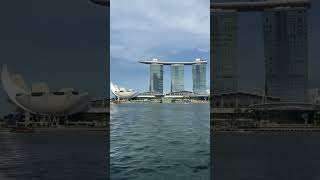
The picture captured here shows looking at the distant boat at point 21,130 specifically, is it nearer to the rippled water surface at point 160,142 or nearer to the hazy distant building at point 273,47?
the rippled water surface at point 160,142

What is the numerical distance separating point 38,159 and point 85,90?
404 centimetres

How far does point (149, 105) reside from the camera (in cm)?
1866

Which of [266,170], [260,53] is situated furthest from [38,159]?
[260,53]

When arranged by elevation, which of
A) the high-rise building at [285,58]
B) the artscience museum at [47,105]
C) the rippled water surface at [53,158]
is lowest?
the rippled water surface at [53,158]

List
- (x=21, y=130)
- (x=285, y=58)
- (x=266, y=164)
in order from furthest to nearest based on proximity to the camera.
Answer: (x=285, y=58), (x=21, y=130), (x=266, y=164)

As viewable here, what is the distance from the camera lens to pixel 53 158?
8.67 meters

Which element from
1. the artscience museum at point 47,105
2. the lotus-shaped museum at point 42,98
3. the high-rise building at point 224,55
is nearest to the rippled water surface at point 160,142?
the artscience museum at point 47,105

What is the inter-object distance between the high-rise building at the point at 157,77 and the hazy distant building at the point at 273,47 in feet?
8.48

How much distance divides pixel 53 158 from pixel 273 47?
7897 mm

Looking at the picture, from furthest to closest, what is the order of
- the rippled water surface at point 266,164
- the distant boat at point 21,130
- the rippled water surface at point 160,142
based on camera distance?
the distant boat at point 21,130
the rippled water surface at point 160,142
the rippled water surface at point 266,164

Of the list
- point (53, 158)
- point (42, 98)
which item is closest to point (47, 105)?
point (42, 98)

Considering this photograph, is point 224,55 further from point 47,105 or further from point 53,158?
point 53,158

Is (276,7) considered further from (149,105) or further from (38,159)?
(149,105)

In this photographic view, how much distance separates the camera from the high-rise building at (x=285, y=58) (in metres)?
13.5
